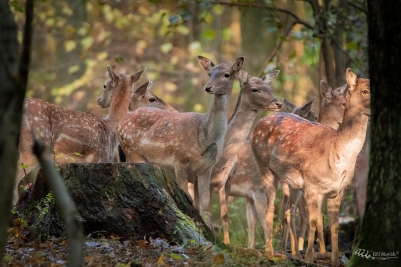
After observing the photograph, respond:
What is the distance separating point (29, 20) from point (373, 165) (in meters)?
2.83

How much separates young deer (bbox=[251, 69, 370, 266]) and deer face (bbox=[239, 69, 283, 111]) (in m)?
0.54

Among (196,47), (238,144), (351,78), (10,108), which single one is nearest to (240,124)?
(238,144)

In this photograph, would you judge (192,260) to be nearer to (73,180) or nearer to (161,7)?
(73,180)

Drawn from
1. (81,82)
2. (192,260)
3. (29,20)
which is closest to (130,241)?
(192,260)

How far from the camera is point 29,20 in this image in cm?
397

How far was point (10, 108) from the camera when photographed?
4105 millimetres

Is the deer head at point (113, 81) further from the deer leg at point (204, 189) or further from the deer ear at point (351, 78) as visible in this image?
the deer ear at point (351, 78)

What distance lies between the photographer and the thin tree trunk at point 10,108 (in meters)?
3.96

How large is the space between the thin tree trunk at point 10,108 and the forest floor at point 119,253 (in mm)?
1335

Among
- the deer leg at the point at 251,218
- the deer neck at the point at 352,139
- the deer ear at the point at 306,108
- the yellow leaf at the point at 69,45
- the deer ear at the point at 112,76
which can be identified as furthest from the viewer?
the yellow leaf at the point at 69,45

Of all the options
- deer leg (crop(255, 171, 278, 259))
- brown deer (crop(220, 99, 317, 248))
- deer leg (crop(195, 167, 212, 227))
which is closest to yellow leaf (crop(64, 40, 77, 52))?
brown deer (crop(220, 99, 317, 248))

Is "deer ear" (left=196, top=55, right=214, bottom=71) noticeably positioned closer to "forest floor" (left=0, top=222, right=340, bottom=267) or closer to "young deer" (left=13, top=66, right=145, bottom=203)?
"young deer" (left=13, top=66, right=145, bottom=203)

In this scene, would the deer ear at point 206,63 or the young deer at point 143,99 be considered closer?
the deer ear at point 206,63

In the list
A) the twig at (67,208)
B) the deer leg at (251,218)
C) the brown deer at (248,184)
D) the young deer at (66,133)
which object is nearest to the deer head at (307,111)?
the brown deer at (248,184)
